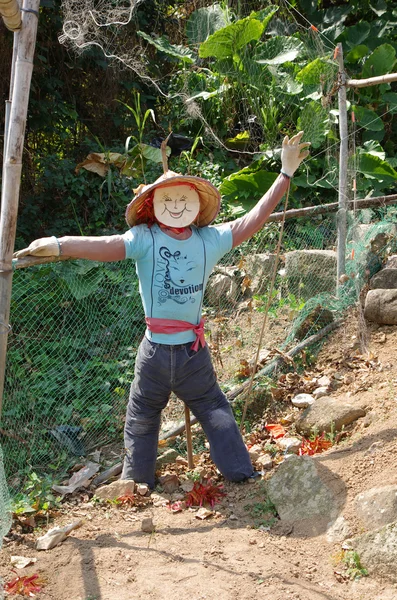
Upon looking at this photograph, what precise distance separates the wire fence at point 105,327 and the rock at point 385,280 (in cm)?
9

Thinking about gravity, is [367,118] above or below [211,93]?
below

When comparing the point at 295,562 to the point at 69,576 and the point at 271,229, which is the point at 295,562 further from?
the point at 271,229

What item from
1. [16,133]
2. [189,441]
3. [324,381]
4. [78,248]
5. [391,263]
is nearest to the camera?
[16,133]

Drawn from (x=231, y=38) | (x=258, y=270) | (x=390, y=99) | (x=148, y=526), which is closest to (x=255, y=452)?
(x=148, y=526)

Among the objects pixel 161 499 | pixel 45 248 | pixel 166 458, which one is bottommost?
pixel 161 499

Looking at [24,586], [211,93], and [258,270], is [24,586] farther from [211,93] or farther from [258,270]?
[211,93]

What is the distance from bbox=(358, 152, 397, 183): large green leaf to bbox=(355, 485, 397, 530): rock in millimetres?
4686

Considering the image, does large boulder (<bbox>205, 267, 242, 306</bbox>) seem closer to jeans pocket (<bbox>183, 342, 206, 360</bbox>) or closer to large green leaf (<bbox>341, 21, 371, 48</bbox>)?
jeans pocket (<bbox>183, 342, 206, 360</bbox>)

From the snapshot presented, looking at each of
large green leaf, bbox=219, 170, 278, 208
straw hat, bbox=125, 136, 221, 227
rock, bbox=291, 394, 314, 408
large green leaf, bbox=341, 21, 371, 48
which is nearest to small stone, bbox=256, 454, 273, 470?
rock, bbox=291, 394, 314, 408

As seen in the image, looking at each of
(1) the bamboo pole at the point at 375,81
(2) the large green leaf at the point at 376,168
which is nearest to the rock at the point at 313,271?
(1) the bamboo pole at the point at 375,81

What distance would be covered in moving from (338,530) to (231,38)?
606cm

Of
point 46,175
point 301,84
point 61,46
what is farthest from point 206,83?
point 46,175

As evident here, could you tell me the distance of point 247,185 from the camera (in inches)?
296

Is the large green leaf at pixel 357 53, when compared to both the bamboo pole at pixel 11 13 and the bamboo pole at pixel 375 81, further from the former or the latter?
the bamboo pole at pixel 11 13
